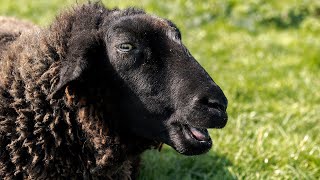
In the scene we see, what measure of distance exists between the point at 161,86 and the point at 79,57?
1.76ft

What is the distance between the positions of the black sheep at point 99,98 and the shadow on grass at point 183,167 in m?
1.10

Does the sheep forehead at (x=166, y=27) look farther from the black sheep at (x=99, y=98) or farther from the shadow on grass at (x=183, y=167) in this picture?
the shadow on grass at (x=183, y=167)

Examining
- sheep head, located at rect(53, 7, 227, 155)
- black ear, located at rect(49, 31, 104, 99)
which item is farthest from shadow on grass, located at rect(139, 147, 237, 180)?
black ear, located at rect(49, 31, 104, 99)

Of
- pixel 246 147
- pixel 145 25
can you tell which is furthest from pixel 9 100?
pixel 246 147

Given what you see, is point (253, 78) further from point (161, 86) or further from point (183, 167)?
point (161, 86)

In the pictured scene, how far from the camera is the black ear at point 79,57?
321cm

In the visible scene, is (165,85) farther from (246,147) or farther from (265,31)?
(265,31)

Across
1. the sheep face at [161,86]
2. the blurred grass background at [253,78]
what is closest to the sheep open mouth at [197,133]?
the sheep face at [161,86]

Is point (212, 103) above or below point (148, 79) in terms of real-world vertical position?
below

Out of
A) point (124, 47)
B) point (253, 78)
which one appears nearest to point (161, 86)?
point (124, 47)

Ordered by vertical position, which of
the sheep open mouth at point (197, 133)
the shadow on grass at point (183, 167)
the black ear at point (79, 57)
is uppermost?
the black ear at point (79, 57)

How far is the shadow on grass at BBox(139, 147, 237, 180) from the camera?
15.3 feet

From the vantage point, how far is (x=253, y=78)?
7062mm

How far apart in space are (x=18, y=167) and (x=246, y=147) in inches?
96.2
